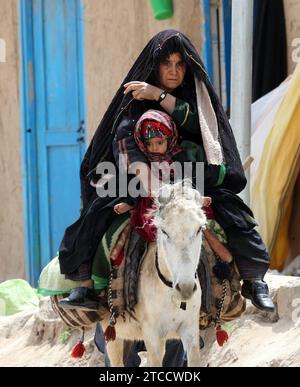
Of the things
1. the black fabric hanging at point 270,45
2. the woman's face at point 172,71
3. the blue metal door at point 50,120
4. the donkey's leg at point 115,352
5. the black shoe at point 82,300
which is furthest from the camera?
the blue metal door at point 50,120

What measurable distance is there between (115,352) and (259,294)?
3.34 ft

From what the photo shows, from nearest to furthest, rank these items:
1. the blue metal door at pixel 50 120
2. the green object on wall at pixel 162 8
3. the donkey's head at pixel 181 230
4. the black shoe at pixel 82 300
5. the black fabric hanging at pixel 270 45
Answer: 1. the donkey's head at pixel 181 230
2. the black shoe at pixel 82 300
3. the black fabric hanging at pixel 270 45
4. the green object on wall at pixel 162 8
5. the blue metal door at pixel 50 120

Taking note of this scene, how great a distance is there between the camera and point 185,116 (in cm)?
474

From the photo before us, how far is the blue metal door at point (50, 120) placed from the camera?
924cm

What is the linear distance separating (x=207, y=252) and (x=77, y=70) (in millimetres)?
4834

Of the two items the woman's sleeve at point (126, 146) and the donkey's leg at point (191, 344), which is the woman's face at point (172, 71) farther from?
the donkey's leg at point (191, 344)

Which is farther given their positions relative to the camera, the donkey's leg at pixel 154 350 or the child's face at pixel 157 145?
the child's face at pixel 157 145

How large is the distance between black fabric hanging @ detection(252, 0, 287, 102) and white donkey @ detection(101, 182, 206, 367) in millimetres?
3379

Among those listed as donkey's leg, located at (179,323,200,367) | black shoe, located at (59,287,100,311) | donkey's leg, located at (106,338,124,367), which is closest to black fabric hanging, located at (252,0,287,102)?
donkey's leg, located at (106,338,124,367)

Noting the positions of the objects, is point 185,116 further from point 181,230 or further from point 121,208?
point 181,230

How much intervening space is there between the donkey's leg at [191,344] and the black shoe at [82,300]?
53cm

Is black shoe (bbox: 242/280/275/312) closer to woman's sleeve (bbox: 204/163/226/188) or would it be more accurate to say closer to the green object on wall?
woman's sleeve (bbox: 204/163/226/188)

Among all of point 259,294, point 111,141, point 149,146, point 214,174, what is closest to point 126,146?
point 149,146

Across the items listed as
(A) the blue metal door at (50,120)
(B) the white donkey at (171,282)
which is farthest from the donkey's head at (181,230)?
(A) the blue metal door at (50,120)
